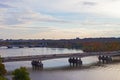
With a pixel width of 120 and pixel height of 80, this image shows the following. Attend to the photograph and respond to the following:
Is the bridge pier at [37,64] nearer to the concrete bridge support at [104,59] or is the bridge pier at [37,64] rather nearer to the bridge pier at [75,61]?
the bridge pier at [75,61]

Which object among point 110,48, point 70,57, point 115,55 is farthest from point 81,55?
point 110,48

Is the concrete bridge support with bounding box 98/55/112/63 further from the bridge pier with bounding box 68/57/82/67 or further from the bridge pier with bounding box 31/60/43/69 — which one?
the bridge pier with bounding box 31/60/43/69

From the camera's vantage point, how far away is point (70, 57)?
76.5 meters

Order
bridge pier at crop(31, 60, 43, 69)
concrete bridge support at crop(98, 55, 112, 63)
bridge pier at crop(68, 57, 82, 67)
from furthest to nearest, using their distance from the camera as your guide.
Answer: concrete bridge support at crop(98, 55, 112, 63) < bridge pier at crop(68, 57, 82, 67) < bridge pier at crop(31, 60, 43, 69)

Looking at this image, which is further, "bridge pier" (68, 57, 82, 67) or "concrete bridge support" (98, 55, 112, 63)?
"concrete bridge support" (98, 55, 112, 63)

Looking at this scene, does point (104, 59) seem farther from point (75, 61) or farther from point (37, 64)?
point (37, 64)

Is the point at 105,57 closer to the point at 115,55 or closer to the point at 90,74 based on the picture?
the point at 115,55

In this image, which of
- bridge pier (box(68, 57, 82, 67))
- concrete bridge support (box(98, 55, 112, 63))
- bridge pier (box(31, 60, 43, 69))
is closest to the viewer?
bridge pier (box(31, 60, 43, 69))

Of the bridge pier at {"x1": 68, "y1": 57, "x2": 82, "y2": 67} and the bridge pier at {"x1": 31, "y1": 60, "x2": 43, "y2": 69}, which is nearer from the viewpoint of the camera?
the bridge pier at {"x1": 31, "y1": 60, "x2": 43, "y2": 69}

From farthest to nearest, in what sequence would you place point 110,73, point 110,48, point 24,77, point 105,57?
1. point 110,48
2. point 105,57
3. point 110,73
4. point 24,77

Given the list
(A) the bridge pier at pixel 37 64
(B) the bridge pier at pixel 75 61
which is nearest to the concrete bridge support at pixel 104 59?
(B) the bridge pier at pixel 75 61

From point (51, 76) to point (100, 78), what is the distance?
705cm

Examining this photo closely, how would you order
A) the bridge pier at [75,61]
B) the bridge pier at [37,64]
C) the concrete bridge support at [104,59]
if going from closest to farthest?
1. the bridge pier at [37,64]
2. the bridge pier at [75,61]
3. the concrete bridge support at [104,59]

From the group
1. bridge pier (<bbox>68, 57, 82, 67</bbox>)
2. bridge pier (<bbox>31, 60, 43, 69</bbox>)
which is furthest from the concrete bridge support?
bridge pier (<bbox>31, 60, 43, 69</bbox>)
